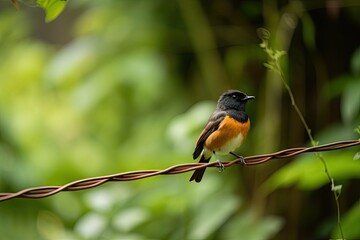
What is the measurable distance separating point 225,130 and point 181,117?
766mm

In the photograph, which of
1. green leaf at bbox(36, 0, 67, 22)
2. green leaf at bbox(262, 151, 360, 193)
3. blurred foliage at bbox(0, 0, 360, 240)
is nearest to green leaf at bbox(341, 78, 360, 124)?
blurred foliage at bbox(0, 0, 360, 240)

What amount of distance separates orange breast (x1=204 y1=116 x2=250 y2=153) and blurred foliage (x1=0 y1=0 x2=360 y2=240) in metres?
0.41

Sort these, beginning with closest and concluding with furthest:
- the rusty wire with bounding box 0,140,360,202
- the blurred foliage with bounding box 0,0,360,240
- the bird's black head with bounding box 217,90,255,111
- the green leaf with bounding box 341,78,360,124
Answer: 1. the rusty wire with bounding box 0,140,360,202
2. the bird's black head with bounding box 217,90,255,111
3. the green leaf with bounding box 341,78,360,124
4. the blurred foliage with bounding box 0,0,360,240

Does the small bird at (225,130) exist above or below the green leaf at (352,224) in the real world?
above

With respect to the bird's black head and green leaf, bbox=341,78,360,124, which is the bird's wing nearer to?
the bird's black head

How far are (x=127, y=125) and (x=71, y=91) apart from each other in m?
0.45

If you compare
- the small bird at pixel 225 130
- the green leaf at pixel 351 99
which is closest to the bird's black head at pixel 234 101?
the small bird at pixel 225 130

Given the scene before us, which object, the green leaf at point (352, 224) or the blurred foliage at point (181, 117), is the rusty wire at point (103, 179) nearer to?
the green leaf at point (352, 224)

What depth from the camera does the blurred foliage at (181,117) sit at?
3.66 m

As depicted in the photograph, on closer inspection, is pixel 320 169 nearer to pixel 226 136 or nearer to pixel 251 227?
pixel 226 136

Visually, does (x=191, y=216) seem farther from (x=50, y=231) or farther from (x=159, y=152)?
(x=50, y=231)

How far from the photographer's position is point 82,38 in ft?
16.2

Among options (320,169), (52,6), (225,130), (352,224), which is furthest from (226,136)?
(52,6)

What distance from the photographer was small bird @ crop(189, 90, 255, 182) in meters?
3.00
